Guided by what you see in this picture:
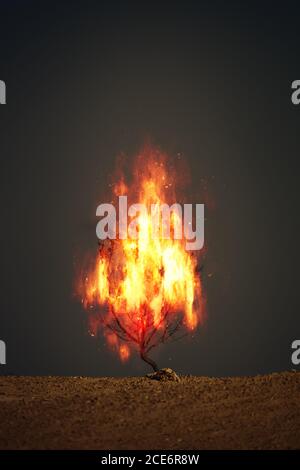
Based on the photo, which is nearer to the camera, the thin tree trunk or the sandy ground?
the sandy ground

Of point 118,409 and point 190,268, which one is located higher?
point 190,268

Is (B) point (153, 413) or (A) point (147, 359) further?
(A) point (147, 359)

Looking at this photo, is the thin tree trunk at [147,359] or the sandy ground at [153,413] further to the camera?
the thin tree trunk at [147,359]

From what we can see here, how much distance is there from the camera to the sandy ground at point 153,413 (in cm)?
2047

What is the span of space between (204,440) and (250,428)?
1.64 metres

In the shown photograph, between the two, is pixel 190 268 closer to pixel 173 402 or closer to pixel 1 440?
pixel 173 402

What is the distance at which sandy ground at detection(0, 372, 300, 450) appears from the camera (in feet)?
67.2

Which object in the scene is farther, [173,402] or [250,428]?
[173,402]

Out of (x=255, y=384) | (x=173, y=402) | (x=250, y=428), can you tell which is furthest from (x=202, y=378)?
(x=250, y=428)

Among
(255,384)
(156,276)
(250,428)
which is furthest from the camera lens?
(156,276)

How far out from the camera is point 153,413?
23328 mm

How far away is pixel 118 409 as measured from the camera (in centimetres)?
2395
